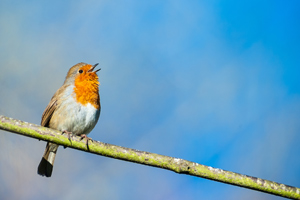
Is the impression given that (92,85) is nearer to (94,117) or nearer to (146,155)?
(94,117)

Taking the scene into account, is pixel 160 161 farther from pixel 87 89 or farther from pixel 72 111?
pixel 87 89

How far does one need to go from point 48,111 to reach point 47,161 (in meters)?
0.60

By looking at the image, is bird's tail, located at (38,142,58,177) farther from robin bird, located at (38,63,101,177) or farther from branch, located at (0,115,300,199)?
branch, located at (0,115,300,199)

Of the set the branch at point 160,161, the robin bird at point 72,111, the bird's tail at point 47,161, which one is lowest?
the branch at point 160,161

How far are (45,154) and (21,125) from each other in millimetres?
2045

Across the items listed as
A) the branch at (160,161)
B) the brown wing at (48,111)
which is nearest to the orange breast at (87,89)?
the brown wing at (48,111)

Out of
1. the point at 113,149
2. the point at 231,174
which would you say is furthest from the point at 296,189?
the point at 113,149

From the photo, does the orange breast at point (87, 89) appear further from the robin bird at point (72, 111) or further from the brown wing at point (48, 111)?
the brown wing at point (48, 111)

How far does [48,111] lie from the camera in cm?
438

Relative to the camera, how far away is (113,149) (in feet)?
8.71

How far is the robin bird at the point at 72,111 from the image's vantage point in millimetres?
4246

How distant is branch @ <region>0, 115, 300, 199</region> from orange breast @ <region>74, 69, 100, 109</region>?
5.44 ft

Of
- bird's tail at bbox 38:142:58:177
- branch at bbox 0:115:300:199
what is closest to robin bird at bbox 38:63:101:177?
bird's tail at bbox 38:142:58:177

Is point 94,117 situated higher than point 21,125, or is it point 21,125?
point 94,117
